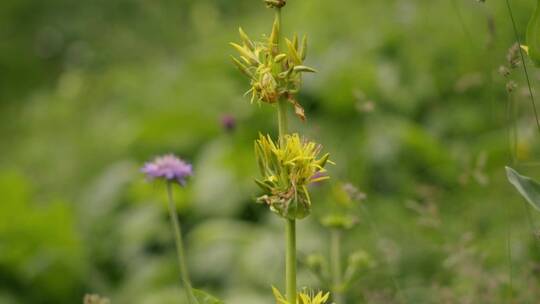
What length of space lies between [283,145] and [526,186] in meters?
0.36

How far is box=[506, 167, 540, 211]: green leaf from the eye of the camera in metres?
1.33

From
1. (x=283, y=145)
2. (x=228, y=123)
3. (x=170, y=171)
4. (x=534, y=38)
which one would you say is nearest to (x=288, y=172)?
(x=283, y=145)

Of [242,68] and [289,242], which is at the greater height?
[242,68]

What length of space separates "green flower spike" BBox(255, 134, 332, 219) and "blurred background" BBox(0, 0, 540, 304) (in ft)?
2.50

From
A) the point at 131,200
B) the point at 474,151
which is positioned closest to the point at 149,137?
the point at 131,200

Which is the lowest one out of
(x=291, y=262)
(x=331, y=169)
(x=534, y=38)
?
(x=291, y=262)

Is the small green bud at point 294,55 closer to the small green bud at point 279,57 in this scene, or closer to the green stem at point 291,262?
the small green bud at point 279,57

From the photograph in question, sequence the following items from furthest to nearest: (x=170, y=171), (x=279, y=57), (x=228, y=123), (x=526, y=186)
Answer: (x=228, y=123) → (x=170, y=171) → (x=526, y=186) → (x=279, y=57)

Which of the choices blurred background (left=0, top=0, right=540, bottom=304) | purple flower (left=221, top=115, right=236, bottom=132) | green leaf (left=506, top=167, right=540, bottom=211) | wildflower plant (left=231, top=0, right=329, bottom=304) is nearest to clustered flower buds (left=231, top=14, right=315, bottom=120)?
wildflower plant (left=231, top=0, right=329, bottom=304)

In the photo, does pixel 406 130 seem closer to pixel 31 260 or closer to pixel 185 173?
pixel 31 260

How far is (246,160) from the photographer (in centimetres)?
369

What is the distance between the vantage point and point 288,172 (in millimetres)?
1308

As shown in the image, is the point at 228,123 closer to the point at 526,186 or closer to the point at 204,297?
the point at 204,297

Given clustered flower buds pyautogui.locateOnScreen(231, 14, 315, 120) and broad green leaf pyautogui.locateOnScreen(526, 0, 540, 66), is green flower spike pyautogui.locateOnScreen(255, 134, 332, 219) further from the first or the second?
broad green leaf pyautogui.locateOnScreen(526, 0, 540, 66)
